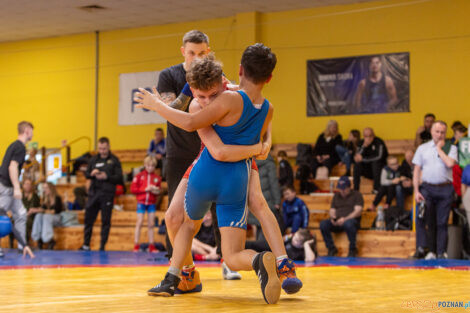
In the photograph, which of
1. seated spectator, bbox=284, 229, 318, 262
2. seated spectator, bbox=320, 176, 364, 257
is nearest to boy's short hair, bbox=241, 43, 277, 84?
seated spectator, bbox=284, 229, 318, 262

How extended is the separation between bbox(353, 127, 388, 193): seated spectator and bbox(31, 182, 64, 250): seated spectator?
18.5ft

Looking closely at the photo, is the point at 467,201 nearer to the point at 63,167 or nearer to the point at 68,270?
the point at 68,270

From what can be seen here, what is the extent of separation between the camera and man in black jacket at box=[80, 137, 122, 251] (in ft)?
42.2

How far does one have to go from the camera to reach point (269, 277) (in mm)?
3719

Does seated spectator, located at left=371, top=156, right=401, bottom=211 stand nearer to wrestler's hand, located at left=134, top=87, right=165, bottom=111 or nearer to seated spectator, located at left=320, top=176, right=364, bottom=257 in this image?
seated spectator, located at left=320, top=176, right=364, bottom=257

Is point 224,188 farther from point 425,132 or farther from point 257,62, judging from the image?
point 425,132

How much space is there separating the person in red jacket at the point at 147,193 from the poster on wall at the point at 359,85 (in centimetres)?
409

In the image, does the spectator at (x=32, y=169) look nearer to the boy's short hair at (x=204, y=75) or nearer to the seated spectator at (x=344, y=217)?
the seated spectator at (x=344, y=217)

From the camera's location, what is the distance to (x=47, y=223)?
13.1 meters

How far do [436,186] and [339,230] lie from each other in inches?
70.1

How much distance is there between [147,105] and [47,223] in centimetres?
968

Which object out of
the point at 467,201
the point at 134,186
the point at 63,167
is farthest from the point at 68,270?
the point at 63,167

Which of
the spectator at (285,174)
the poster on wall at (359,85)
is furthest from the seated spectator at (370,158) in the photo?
the poster on wall at (359,85)

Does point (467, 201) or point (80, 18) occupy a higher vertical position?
point (80, 18)
